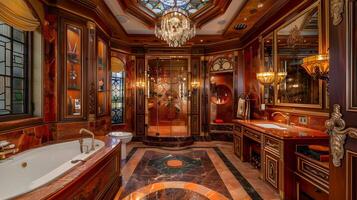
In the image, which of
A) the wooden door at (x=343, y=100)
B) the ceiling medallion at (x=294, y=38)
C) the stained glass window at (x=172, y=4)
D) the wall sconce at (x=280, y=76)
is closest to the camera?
the wooden door at (x=343, y=100)

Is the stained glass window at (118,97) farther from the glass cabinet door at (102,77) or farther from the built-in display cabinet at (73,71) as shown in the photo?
the built-in display cabinet at (73,71)

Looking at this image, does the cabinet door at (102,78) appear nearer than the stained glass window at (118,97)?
Yes

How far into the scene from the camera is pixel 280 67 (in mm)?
3717

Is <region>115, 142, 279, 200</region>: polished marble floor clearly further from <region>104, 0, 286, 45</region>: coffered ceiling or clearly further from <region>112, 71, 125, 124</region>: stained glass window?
<region>104, 0, 286, 45</region>: coffered ceiling

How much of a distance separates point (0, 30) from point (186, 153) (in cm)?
434

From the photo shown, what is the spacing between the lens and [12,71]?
2799 mm

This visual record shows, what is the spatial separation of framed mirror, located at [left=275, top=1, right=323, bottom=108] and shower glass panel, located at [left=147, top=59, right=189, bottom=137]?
3.42 m

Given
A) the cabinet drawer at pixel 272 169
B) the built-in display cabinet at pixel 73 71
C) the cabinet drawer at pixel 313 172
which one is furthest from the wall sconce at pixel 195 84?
the cabinet drawer at pixel 313 172

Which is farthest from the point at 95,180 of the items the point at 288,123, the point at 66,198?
the point at 288,123

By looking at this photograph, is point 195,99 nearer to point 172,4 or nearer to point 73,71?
point 172,4

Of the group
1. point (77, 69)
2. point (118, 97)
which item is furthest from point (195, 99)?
point (77, 69)

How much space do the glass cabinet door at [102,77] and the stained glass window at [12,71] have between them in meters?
1.51

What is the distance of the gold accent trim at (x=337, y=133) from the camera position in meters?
1.20

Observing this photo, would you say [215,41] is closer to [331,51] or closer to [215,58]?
[215,58]
